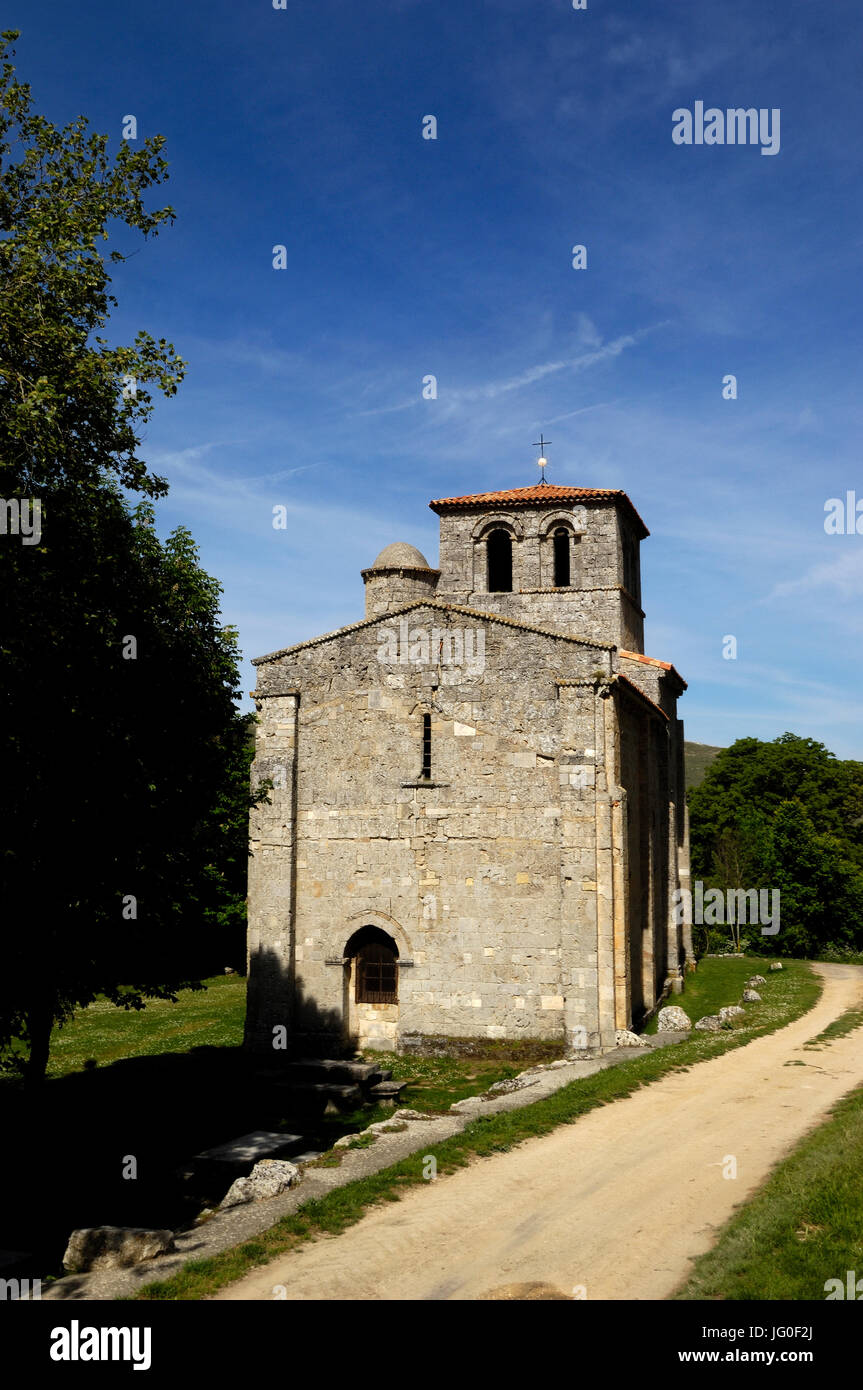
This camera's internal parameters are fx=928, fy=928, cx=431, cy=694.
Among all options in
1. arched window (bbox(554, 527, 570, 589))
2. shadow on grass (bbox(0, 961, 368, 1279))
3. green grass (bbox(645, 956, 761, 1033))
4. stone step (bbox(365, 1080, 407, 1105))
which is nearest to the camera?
shadow on grass (bbox(0, 961, 368, 1279))

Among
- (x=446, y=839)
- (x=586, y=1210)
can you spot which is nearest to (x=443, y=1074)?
(x=446, y=839)

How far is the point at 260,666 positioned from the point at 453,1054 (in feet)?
31.9

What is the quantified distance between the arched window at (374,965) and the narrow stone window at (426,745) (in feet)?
11.9

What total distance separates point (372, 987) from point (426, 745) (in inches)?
215

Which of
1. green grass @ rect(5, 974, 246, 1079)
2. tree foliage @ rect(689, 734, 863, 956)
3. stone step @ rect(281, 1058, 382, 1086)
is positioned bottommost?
green grass @ rect(5, 974, 246, 1079)

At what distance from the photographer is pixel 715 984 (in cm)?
2842

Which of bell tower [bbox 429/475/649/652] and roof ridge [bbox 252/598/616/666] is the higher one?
bell tower [bbox 429/475/649/652]

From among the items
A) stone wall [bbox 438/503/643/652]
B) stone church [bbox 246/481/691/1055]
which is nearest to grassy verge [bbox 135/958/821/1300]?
stone church [bbox 246/481/691/1055]

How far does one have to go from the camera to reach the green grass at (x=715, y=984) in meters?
24.2

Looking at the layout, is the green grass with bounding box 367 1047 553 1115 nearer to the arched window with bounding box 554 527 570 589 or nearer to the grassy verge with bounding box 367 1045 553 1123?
the grassy verge with bounding box 367 1045 553 1123

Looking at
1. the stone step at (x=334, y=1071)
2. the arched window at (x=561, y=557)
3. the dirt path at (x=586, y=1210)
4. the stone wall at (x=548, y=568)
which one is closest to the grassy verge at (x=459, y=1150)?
the dirt path at (x=586, y=1210)

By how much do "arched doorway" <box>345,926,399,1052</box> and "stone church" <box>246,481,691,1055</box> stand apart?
43 mm

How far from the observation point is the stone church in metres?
18.8

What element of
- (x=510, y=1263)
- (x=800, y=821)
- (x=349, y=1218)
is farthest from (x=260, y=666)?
(x=800, y=821)
